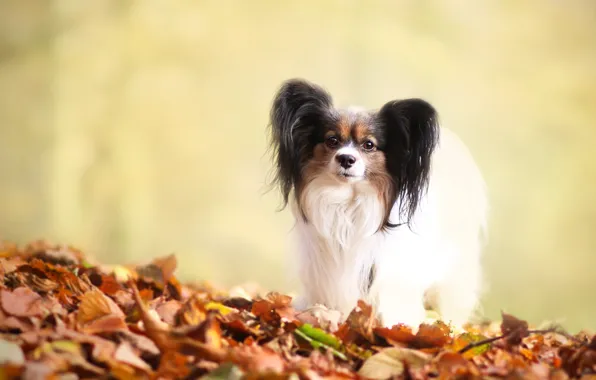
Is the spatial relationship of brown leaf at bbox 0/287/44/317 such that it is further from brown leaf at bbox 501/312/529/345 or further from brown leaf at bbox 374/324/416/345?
brown leaf at bbox 501/312/529/345

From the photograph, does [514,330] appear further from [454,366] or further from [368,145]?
[368,145]

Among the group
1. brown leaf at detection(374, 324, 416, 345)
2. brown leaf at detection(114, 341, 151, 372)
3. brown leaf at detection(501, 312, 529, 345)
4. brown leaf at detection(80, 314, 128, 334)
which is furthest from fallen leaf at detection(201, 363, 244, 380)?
brown leaf at detection(501, 312, 529, 345)

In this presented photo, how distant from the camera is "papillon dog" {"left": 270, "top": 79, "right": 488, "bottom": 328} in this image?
228cm

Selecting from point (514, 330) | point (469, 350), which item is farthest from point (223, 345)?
point (514, 330)

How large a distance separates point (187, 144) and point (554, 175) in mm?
1983

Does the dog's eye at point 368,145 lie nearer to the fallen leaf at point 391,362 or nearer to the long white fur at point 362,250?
the long white fur at point 362,250

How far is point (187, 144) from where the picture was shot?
3.42 m

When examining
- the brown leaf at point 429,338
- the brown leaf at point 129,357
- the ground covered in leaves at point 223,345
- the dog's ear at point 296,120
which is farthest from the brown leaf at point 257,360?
the dog's ear at point 296,120

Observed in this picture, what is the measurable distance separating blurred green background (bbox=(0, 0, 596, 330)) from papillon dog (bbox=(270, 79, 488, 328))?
2.93ft

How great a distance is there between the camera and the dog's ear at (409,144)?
2.25m

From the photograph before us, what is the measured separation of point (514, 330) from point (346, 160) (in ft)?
2.62

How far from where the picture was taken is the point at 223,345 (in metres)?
1.61

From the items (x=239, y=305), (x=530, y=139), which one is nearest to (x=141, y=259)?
(x=239, y=305)

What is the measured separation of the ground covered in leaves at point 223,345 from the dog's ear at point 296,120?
555 mm
